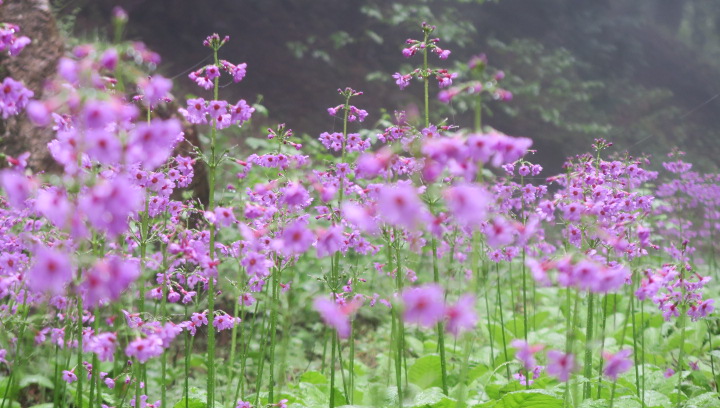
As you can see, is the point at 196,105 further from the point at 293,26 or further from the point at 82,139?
the point at 293,26

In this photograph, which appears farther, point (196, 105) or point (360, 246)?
point (360, 246)

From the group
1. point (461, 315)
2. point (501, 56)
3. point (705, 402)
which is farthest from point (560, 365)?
point (501, 56)

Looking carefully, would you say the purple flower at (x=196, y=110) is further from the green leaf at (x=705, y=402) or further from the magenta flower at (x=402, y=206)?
the green leaf at (x=705, y=402)

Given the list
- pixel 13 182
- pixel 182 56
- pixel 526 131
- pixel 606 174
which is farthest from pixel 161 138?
pixel 526 131

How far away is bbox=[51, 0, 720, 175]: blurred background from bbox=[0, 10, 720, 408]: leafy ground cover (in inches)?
198

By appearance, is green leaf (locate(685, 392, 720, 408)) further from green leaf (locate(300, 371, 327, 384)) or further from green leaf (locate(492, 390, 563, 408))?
green leaf (locate(300, 371, 327, 384))

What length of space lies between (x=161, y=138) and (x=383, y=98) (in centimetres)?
1151

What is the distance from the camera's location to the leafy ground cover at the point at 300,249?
132 centimetres

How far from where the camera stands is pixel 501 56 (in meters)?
13.7

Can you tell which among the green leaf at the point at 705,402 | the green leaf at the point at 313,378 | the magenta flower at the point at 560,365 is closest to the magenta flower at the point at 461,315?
the magenta flower at the point at 560,365

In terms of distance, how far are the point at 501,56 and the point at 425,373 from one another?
1123 cm

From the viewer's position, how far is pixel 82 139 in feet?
4.25

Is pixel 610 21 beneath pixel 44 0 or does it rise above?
above

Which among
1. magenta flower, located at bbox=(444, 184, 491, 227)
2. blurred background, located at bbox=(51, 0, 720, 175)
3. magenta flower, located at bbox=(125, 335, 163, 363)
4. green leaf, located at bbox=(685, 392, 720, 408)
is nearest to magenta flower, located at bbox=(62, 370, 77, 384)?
magenta flower, located at bbox=(125, 335, 163, 363)
